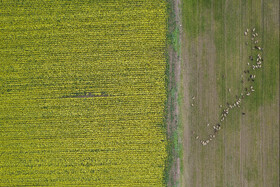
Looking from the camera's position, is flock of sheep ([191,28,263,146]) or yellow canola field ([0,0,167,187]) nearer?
yellow canola field ([0,0,167,187])

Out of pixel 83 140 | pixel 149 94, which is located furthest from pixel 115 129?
pixel 149 94

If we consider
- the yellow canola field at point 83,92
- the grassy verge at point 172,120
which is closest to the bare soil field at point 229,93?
the grassy verge at point 172,120

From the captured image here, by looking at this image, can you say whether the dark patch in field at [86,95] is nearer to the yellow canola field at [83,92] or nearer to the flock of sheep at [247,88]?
the yellow canola field at [83,92]

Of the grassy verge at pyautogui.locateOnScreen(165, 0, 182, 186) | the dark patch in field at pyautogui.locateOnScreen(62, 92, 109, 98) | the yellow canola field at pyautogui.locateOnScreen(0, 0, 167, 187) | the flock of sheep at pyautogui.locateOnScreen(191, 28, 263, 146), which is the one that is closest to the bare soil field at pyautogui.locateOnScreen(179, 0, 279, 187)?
the flock of sheep at pyautogui.locateOnScreen(191, 28, 263, 146)

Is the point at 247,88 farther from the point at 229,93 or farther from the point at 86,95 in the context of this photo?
the point at 86,95

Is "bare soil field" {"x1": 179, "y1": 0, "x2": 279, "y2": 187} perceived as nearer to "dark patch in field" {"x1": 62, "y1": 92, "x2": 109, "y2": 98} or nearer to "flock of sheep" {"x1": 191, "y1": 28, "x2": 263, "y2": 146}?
"flock of sheep" {"x1": 191, "y1": 28, "x2": 263, "y2": 146}

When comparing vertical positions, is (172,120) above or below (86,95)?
below

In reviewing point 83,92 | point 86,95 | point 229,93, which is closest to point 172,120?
point 229,93
